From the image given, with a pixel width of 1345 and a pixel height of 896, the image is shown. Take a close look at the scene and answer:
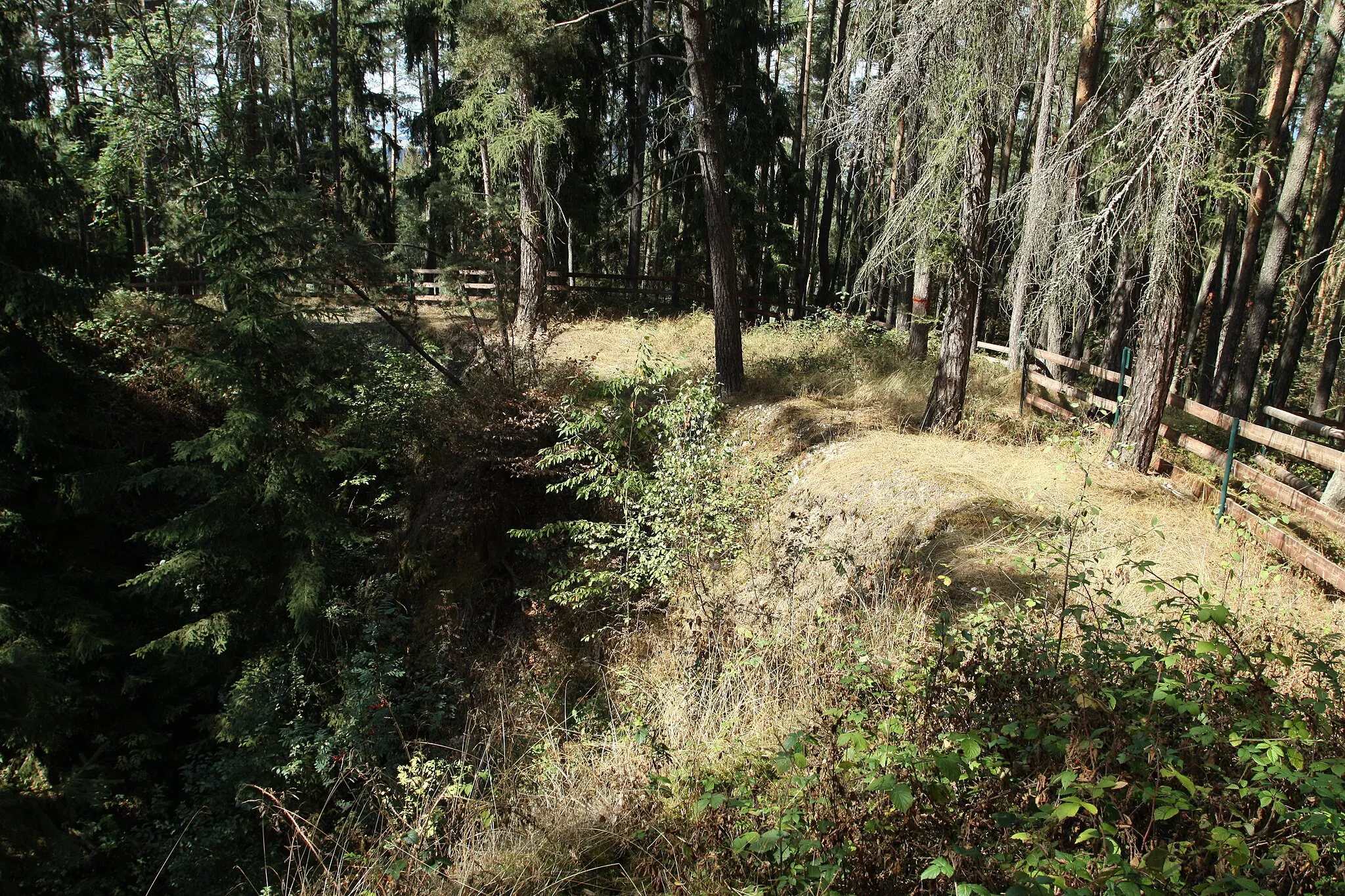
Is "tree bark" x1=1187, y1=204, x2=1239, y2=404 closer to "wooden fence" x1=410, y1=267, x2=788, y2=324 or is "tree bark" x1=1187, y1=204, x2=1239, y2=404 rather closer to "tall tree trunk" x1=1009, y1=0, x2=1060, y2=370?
"tall tree trunk" x1=1009, y1=0, x2=1060, y2=370

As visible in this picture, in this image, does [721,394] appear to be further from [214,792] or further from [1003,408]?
[214,792]

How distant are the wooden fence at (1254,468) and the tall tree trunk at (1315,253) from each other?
3134 millimetres

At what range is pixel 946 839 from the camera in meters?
2.94

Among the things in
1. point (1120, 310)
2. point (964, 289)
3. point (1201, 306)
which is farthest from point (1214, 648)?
point (1201, 306)

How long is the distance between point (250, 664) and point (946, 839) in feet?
27.0

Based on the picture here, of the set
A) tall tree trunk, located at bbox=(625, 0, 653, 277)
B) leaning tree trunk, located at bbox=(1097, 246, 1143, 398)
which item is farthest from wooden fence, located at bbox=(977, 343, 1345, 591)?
tall tree trunk, located at bbox=(625, 0, 653, 277)

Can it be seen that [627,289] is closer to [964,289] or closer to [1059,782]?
[964,289]

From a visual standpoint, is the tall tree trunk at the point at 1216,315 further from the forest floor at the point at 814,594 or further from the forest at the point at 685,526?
the forest floor at the point at 814,594

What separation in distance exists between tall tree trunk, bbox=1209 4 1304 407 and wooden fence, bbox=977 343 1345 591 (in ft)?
8.67

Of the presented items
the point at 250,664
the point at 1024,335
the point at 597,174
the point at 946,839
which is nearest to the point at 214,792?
the point at 250,664

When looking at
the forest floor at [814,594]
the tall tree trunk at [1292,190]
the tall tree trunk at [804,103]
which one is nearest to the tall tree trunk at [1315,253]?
the tall tree trunk at [1292,190]

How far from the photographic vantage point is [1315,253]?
11.9m

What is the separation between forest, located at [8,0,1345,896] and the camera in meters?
3.15

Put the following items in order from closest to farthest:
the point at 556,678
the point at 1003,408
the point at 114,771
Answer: the point at 556,678
the point at 114,771
the point at 1003,408
